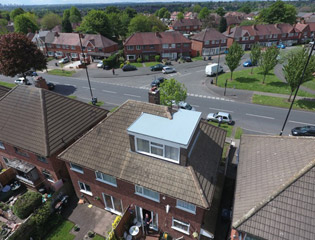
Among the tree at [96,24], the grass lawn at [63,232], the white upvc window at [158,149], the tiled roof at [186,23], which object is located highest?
the tree at [96,24]

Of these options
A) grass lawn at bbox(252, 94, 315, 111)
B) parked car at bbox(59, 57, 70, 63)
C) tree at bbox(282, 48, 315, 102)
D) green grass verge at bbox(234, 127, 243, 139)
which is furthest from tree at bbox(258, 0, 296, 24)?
parked car at bbox(59, 57, 70, 63)

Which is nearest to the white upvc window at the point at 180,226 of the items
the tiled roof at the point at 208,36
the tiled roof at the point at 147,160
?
the tiled roof at the point at 147,160

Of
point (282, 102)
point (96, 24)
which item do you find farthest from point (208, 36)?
point (282, 102)

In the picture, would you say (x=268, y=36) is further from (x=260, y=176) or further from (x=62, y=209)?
(x=62, y=209)

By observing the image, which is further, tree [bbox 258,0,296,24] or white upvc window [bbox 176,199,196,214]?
tree [bbox 258,0,296,24]

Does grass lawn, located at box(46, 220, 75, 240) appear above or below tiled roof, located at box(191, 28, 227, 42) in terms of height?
below

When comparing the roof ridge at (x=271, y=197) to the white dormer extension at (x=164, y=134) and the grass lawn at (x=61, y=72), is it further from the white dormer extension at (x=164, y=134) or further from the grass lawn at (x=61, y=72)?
the grass lawn at (x=61, y=72)

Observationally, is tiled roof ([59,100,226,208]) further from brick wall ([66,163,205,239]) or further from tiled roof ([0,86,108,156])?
tiled roof ([0,86,108,156])
